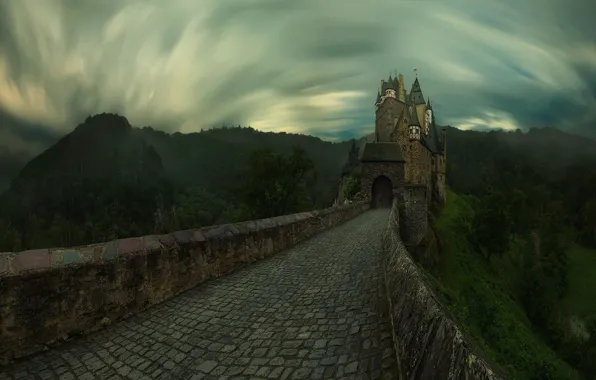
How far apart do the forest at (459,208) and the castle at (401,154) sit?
Result: 477cm

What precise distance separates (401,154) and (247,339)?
31.1 m

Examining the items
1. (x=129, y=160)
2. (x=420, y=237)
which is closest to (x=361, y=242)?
(x=420, y=237)

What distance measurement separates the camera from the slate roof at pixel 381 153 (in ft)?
98.9

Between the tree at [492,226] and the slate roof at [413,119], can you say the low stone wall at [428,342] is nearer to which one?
the tree at [492,226]

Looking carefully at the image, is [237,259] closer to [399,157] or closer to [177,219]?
[399,157]

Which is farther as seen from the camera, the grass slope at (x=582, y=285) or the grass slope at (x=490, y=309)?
the grass slope at (x=582, y=285)

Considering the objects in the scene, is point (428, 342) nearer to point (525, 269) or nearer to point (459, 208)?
point (525, 269)

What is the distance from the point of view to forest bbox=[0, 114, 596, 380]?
76.2ft

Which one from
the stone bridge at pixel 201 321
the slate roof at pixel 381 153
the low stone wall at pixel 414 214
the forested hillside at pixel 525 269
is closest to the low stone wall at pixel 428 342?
the stone bridge at pixel 201 321

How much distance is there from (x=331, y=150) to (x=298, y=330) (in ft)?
549

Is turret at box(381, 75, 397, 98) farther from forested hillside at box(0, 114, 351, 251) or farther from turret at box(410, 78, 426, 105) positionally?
forested hillside at box(0, 114, 351, 251)

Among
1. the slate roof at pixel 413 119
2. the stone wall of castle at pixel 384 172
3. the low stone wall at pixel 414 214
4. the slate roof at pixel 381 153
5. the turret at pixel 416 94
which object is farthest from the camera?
the turret at pixel 416 94

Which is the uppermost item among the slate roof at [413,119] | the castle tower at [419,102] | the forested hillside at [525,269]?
the castle tower at [419,102]

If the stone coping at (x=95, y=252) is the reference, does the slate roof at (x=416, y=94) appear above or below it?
above
